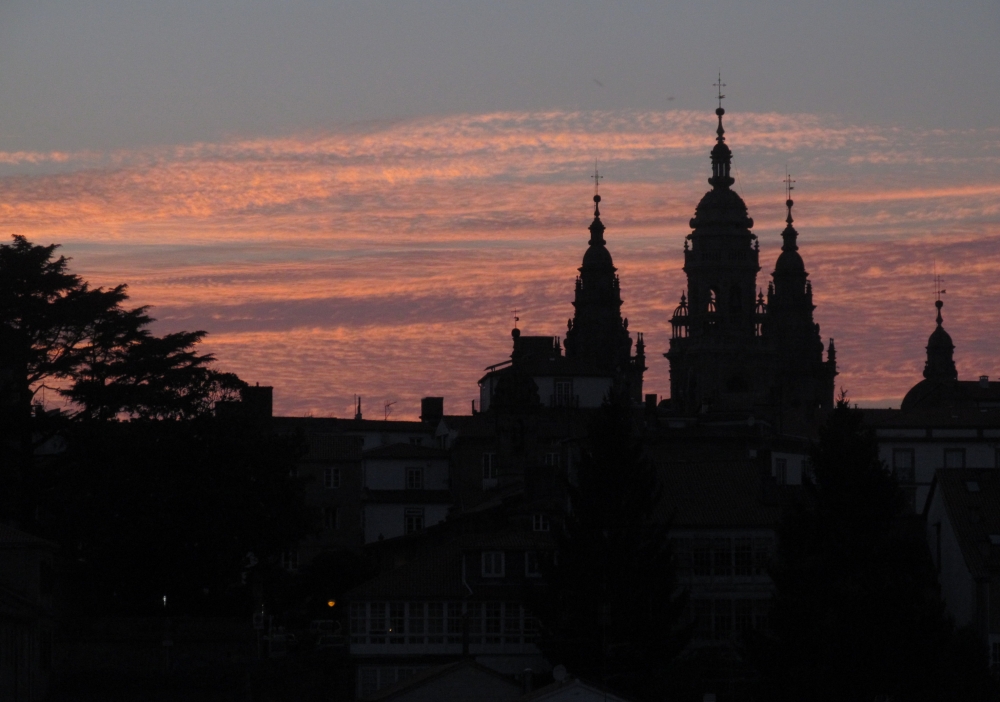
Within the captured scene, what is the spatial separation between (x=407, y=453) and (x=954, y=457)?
26.0m

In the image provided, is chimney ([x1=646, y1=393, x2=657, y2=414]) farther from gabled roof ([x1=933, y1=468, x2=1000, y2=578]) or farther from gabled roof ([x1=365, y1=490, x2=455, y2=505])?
gabled roof ([x1=933, y1=468, x2=1000, y2=578])

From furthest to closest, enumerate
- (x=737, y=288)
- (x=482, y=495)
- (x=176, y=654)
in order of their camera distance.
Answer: (x=737, y=288) < (x=482, y=495) < (x=176, y=654)

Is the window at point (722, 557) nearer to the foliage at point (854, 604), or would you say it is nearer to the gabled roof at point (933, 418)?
the foliage at point (854, 604)

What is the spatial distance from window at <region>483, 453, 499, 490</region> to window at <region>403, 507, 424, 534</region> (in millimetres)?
3284

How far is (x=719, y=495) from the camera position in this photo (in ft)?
266

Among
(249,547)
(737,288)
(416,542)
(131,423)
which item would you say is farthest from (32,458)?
(737,288)

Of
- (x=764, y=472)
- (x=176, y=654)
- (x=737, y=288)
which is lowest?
(x=176, y=654)

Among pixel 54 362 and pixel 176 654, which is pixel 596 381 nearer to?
pixel 54 362

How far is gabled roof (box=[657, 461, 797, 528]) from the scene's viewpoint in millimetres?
79688

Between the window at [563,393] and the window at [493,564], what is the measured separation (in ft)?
132

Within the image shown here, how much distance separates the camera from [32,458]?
85.1 meters

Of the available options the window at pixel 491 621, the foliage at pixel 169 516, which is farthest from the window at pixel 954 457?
the foliage at pixel 169 516

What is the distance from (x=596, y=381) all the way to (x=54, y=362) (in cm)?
3958

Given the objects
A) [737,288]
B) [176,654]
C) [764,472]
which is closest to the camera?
[176,654]
